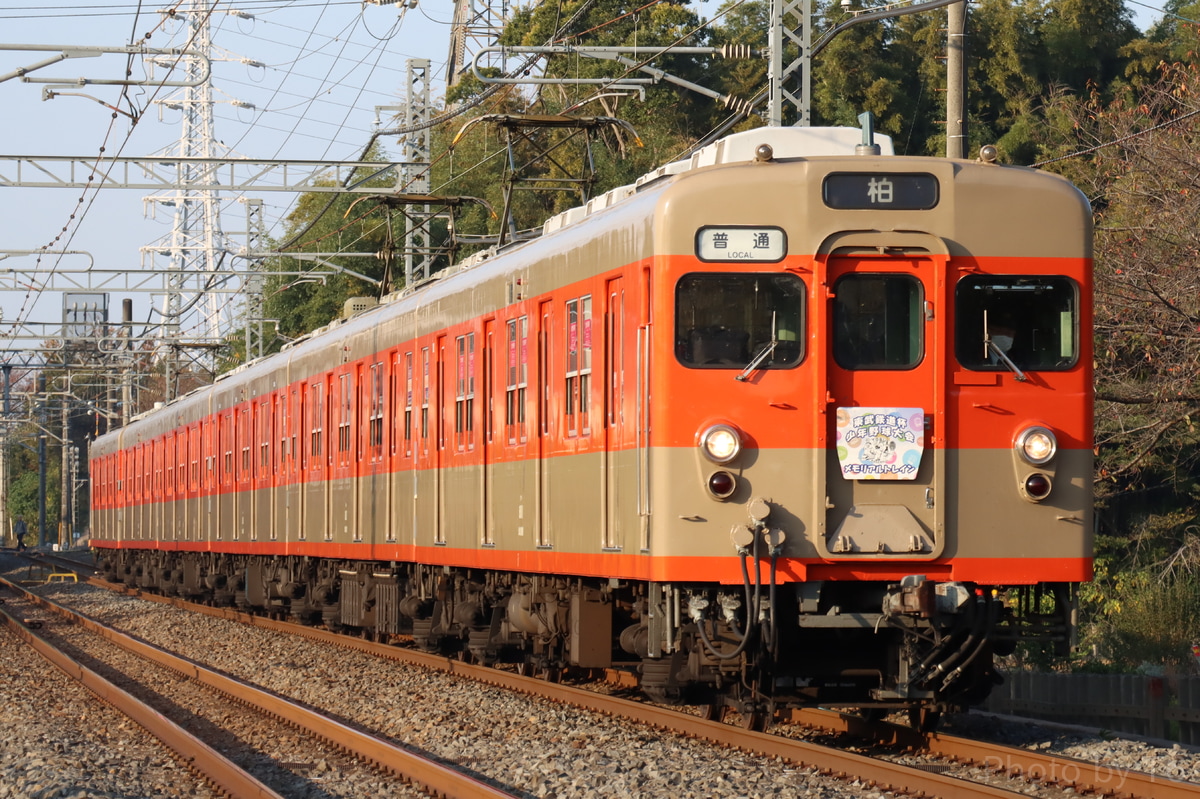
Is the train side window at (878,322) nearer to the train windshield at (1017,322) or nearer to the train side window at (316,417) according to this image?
the train windshield at (1017,322)

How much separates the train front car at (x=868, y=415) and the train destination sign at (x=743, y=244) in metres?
0.01

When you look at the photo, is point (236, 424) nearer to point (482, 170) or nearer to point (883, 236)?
point (883, 236)

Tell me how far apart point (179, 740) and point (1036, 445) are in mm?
5722

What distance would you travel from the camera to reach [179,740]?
1075cm

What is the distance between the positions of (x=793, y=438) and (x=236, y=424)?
57.1 ft

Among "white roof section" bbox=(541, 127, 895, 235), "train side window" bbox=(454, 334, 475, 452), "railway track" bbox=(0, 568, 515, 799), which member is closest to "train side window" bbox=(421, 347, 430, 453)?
"train side window" bbox=(454, 334, 475, 452)

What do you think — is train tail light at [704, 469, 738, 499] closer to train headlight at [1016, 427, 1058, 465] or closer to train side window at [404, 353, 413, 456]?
train headlight at [1016, 427, 1058, 465]

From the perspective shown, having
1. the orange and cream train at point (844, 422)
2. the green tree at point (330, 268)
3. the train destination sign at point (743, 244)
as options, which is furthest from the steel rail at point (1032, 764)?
the green tree at point (330, 268)

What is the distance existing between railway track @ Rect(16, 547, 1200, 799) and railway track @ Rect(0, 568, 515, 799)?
160cm

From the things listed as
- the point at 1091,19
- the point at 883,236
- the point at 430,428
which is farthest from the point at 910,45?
the point at 883,236

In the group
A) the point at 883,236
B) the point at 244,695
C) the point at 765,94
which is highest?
the point at 765,94

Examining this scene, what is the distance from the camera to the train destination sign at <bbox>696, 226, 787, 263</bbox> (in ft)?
29.2

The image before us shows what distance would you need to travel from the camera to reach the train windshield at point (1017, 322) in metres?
8.96

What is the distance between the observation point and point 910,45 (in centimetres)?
4059
